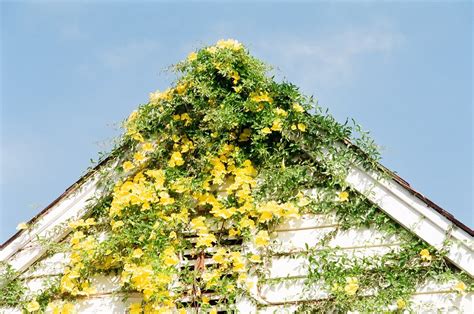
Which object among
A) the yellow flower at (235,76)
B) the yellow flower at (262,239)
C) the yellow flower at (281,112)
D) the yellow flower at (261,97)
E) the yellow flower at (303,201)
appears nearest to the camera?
the yellow flower at (262,239)

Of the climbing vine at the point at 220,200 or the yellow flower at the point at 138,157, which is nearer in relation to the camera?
the climbing vine at the point at 220,200

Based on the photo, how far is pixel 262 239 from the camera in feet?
19.2

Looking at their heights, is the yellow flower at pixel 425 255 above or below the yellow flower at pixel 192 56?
below

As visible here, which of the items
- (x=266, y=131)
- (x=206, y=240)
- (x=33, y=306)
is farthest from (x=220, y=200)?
(x=33, y=306)

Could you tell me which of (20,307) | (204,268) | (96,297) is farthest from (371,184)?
(20,307)

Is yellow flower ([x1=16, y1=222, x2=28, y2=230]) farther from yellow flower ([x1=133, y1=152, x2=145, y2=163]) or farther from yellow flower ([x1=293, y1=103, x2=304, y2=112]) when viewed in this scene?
yellow flower ([x1=293, y1=103, x2=304, y2=112])

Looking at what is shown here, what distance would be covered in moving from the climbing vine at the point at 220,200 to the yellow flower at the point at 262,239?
0.01m

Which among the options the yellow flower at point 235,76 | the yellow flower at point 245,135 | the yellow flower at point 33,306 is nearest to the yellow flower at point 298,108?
the yellow flower at point 245,135

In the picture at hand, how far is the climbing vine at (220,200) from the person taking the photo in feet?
18.6

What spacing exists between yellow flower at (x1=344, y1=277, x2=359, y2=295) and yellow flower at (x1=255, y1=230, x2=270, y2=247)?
2.57 ft

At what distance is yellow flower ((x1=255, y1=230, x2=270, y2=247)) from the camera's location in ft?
19.2

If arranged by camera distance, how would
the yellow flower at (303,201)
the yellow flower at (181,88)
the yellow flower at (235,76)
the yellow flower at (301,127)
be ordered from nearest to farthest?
the yellow flower at (303,201) → the yellow flower at (301,127) → the yellow flower at (235,76) → the yellow flower at (181,88)

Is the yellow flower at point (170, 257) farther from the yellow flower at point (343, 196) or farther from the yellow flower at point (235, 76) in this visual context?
the yellow flower at point (235, 76)

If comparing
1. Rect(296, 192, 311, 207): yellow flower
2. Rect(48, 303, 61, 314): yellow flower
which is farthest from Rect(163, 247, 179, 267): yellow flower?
Rect(296, 192, 311, 207): yellow flower
